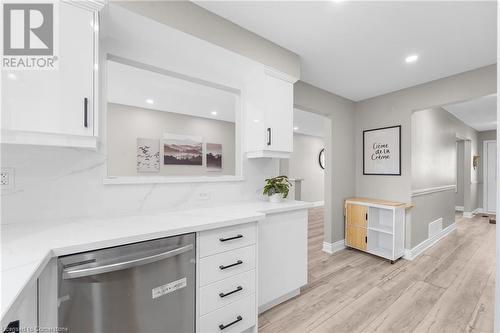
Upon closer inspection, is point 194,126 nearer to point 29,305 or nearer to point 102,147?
point 102,147

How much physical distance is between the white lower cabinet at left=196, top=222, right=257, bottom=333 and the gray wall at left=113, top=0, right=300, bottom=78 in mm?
1453

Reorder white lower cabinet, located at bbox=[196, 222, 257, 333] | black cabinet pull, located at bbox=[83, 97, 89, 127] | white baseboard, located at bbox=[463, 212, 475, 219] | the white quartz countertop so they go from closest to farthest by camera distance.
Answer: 1. the white quartz countertop
2. black cabinet pull, located at bbox=[83, 97, 89, 127]
3. white lower cabinet, located at bbox=[196, 222, 257, 333]
4. white baseboard, located at bbox=[463, 212, 475, 219]

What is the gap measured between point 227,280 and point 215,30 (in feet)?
6.14

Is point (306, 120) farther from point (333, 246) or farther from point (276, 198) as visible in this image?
point (276, 198)

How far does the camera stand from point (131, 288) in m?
1.10

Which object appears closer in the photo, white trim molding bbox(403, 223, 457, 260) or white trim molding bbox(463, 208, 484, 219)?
white trim molding bbox(403, 223, 457, 260)

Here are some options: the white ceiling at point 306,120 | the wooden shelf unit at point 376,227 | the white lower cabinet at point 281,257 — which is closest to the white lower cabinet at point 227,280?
the white lower cabinet at point 281,257

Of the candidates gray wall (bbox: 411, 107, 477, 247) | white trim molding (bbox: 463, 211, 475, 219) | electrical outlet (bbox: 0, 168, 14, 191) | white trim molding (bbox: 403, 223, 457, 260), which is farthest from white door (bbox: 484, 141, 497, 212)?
electrical outlet (bbox: 0, 168, 14, 191)

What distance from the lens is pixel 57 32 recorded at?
1.16 metres

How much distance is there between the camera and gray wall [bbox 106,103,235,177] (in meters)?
1.62

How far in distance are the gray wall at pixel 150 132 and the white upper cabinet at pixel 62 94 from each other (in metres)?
0.40

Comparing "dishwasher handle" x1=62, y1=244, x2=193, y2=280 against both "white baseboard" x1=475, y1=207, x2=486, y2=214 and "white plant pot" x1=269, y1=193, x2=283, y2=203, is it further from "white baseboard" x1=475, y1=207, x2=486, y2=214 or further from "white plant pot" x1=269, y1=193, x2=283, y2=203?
"white baseboard" x1=475, y1=207, x2=486, y2=214

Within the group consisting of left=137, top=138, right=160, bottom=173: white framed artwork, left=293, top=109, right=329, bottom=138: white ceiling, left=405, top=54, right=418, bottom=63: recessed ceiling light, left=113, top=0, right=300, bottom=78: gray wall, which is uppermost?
left=405, top=54, right=418, bottom=63: recessed ceiling light

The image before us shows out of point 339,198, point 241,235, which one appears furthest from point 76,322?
point 339,198
